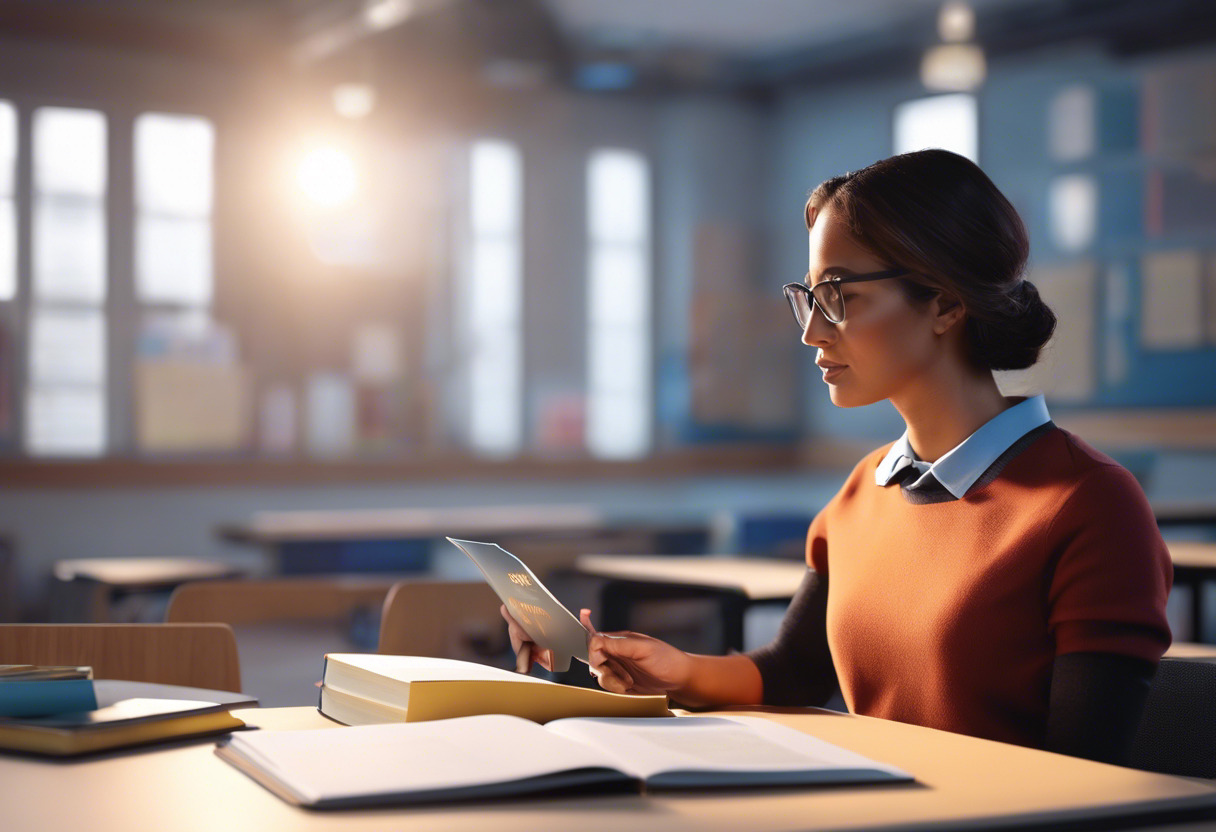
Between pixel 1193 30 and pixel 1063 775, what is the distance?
6.09 m

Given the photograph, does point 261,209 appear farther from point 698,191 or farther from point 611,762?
point 611,762

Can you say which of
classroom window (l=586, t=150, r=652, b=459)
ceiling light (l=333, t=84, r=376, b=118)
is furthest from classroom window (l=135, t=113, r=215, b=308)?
classroom window (l=586, t=150, r=652, b=459)

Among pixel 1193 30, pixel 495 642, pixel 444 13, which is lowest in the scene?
pixel 495 642

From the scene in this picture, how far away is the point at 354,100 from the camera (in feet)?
23.5

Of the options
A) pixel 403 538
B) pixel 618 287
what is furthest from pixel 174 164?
pixel 618 287

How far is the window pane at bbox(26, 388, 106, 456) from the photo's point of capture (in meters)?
6.67

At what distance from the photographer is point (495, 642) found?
298 centimetres

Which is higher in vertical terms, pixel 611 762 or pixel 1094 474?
pixel 1094 474

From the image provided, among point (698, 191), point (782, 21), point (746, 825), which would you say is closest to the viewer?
point (746, 825)

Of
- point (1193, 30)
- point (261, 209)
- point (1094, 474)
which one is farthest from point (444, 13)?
point (1094, 474)

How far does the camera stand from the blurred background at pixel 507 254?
630 centimetres

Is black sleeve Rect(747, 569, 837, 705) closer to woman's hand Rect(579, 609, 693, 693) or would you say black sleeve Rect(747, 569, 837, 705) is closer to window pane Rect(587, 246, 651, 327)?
woman's hand Rect(579, 609, 693, 693)

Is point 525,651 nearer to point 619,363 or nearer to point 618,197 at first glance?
point 619,363

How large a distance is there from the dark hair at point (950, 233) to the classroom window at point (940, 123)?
6.00 meters
